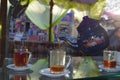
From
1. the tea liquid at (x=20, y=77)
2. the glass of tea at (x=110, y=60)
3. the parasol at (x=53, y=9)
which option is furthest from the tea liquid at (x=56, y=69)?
the parasol at (x=53, y=9)

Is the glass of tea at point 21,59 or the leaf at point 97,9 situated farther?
the leaf at point 97,9

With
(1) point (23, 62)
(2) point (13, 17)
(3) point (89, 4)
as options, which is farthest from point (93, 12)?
(1) point (23, 62)

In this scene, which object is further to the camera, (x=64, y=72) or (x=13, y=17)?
(x=13, y=17)

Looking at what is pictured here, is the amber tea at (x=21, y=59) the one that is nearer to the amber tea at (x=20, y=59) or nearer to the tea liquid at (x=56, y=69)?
the amber tea at (x=20, y=59)

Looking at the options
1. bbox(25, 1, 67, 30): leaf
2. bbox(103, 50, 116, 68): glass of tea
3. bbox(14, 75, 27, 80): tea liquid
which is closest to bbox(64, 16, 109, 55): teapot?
bbox(25, 1, 67, 30): leaf

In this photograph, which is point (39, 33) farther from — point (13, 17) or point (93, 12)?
point (93, 12)

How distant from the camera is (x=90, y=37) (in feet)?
5.28

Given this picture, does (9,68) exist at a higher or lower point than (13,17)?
lower

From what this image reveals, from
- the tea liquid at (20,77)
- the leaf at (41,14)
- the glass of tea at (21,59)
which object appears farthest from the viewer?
the leaf at (41,14)

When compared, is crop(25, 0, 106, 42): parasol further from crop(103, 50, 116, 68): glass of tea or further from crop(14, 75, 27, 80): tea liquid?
crop(14, 75, 27, 80): tea liquid

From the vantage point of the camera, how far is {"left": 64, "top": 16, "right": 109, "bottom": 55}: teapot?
159 cm

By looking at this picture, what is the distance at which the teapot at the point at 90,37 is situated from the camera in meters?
1.59

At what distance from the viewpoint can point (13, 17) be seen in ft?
4.76

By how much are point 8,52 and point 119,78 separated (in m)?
0.86
